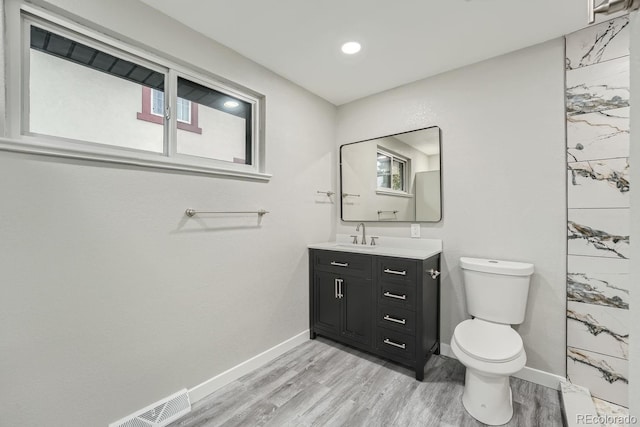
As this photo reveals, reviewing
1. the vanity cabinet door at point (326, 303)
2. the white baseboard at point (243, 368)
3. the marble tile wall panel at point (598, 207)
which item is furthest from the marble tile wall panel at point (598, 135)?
the white baseboard at point (243, 368)

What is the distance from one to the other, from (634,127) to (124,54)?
2.17m

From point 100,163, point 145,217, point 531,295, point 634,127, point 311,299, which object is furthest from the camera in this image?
point 311,299

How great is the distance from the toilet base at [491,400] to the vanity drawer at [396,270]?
2.20 ft

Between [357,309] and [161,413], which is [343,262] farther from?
[161,413]

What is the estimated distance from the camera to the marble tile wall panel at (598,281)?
1.75 m

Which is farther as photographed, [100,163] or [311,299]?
[311,299]

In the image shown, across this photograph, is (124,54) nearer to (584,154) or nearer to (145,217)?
(145,217)

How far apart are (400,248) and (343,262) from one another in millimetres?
551

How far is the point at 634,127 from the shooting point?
21.4 inches

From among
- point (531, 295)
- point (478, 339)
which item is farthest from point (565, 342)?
point (478, 339)

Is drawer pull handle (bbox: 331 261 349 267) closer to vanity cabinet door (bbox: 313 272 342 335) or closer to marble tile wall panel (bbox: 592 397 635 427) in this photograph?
vanity cabinet door (bbox: 313 272 342 335)

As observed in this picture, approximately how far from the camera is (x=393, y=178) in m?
2.72

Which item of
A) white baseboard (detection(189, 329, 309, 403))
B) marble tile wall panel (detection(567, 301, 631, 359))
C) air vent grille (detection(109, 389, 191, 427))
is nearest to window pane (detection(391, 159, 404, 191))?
marble tile wall panel (detection(567, 301, 631, 359))

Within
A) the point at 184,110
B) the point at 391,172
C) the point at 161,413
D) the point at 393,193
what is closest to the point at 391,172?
the point at 391,172
